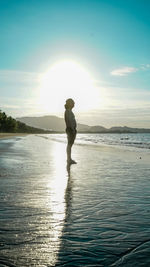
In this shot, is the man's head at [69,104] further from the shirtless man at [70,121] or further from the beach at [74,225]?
the beach at [74,225]

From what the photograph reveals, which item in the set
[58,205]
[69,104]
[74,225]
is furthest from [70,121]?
[74,225]

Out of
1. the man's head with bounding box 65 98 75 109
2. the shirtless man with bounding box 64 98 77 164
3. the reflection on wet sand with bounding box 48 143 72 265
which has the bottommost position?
the reflection on wet sand with bounding box 48 143 72 265

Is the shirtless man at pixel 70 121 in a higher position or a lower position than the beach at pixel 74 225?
higher

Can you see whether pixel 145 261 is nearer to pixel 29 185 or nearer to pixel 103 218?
pixel 103 218

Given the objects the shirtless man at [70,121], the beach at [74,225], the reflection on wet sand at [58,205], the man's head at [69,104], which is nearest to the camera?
the beach at [74,225]

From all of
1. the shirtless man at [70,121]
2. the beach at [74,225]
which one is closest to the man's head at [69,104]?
the shirtless man at [70,121]

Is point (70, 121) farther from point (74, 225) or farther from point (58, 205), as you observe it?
point (74, 225)

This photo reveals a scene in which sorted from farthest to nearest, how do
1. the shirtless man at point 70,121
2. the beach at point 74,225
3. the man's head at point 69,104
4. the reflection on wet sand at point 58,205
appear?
the man's head at point 69,104, the shirtless man at point 70,121, the reflection on wet sand at point 58,205, the beach at point 74,225

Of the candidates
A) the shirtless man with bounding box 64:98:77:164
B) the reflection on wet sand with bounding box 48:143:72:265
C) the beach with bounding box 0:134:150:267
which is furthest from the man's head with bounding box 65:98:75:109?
the beach with bounding box 0:134:150:267

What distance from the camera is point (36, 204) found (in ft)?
17.4

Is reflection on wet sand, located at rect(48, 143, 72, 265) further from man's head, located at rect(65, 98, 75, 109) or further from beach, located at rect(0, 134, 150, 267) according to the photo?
man's head, located at rect(65, 98, 75, 109)

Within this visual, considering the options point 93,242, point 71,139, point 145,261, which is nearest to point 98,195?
point 93,242

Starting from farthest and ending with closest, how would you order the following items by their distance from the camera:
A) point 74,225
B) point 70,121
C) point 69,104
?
point 69,104 → point 70,121 → point 74,225

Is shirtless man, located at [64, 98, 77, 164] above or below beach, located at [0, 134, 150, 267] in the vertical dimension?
above
